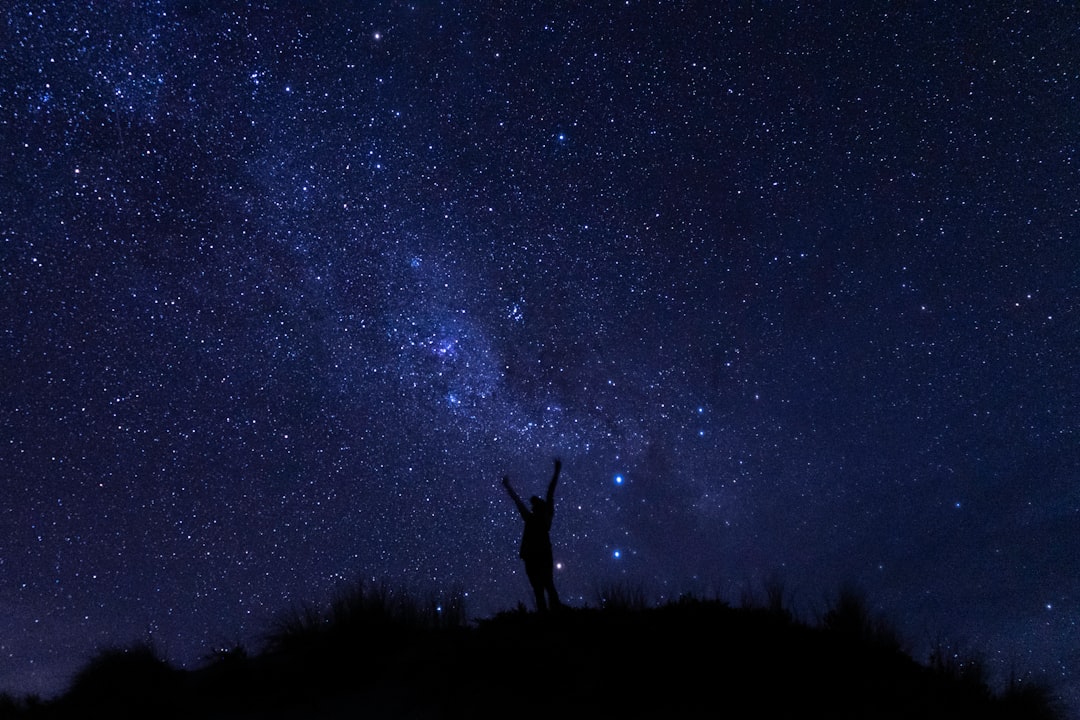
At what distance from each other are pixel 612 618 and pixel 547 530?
174 cm

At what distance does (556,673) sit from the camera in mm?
7094

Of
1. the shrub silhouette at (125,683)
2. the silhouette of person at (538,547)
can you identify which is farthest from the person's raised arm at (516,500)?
the shrub silhouette at (125,683)

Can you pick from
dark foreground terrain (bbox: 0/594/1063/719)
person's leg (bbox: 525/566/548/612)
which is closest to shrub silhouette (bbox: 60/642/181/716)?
dark foreground terrain (bbox: 0/594/1063/719)

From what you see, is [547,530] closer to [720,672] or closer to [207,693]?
[720,672]

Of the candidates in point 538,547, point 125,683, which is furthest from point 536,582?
point 125,683

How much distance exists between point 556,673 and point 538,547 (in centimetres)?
298

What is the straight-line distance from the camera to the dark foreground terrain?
6883 millimetres

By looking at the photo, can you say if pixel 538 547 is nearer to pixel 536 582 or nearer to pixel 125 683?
pixel 536 582

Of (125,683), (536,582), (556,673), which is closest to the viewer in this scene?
(556,673)

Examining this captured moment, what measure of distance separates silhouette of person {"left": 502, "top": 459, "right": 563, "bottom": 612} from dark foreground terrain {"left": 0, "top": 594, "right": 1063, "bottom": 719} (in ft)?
2.40

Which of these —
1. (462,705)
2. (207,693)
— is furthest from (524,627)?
(207,693)

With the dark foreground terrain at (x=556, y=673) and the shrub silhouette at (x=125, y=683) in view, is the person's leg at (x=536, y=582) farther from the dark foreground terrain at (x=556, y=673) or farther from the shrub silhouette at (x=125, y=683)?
the shrub silhouette at (x=125, y=683)

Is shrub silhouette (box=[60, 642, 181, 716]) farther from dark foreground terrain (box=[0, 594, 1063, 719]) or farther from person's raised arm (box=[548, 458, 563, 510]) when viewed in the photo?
person's raised arm (box=[548, 458, 563, 510])

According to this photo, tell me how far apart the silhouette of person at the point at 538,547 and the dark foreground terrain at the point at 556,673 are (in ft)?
2.40
